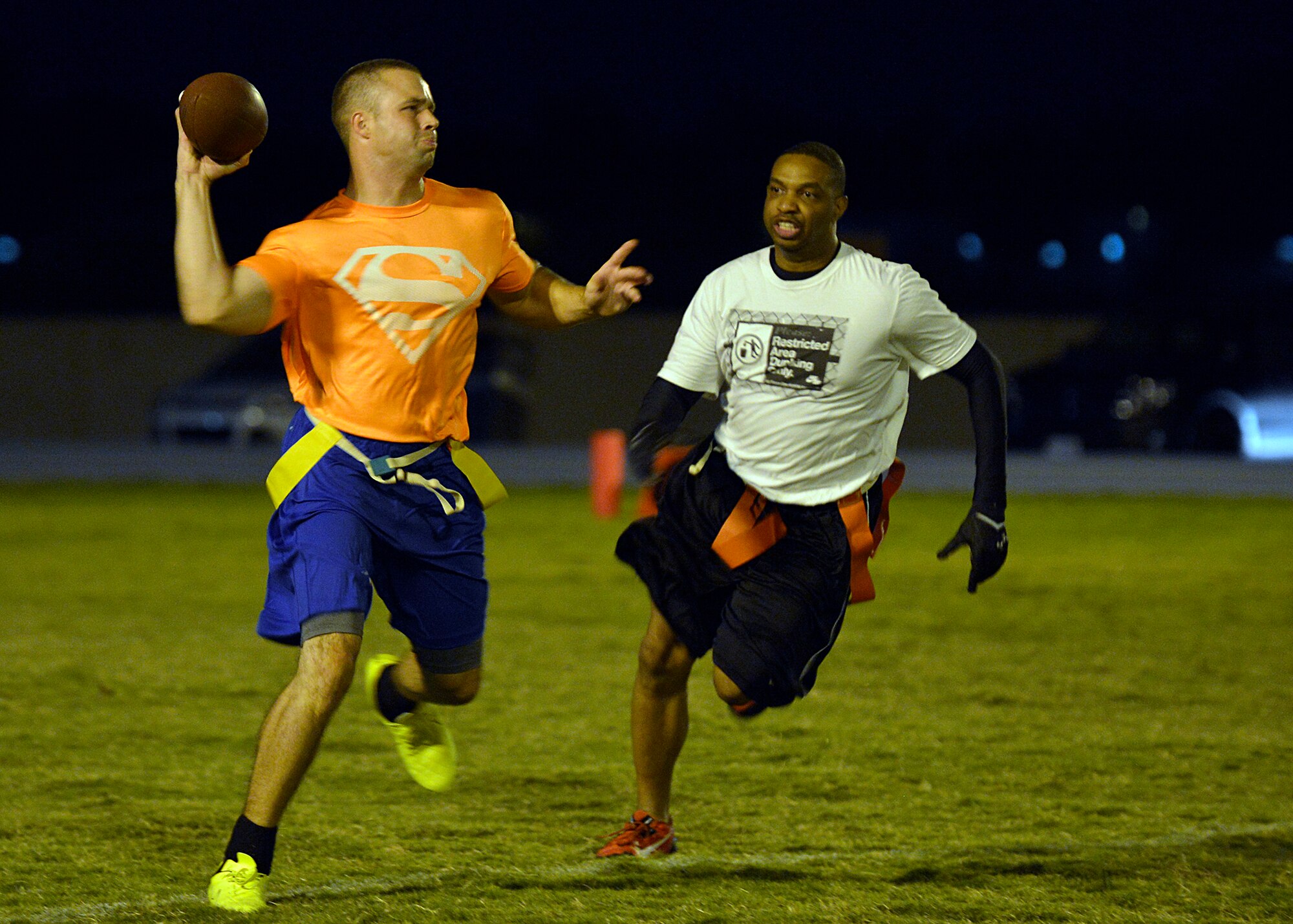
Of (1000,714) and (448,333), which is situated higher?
(448,333)

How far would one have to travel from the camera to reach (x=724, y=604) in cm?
526

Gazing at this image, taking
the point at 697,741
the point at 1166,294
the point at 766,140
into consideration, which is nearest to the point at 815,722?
the point at 697,741

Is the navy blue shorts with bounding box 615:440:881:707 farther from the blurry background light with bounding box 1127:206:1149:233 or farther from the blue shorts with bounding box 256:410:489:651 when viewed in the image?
the blurry background light with bounding box 1127:206:1149:233

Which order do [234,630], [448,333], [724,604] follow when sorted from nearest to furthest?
[448,333], [724,604], [234,630]

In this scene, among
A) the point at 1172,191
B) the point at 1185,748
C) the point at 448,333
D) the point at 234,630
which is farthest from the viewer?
the point at 1172,191

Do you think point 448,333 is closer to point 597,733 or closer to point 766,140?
point 597,733

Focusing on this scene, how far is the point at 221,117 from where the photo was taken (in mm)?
4703

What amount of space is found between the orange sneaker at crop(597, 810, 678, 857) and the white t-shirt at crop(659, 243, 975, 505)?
40.9 inches

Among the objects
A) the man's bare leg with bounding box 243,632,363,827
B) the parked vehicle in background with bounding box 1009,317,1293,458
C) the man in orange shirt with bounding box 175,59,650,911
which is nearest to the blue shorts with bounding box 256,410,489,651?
the man in orange shirt with bounding box 175,59,650,911

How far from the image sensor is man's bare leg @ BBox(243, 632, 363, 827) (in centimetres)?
455

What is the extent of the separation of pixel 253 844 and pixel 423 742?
4.09 feet

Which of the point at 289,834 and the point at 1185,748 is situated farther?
the point at 1185,748

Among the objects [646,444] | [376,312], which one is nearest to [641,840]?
[646,444]

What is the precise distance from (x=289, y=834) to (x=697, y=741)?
2.05m
